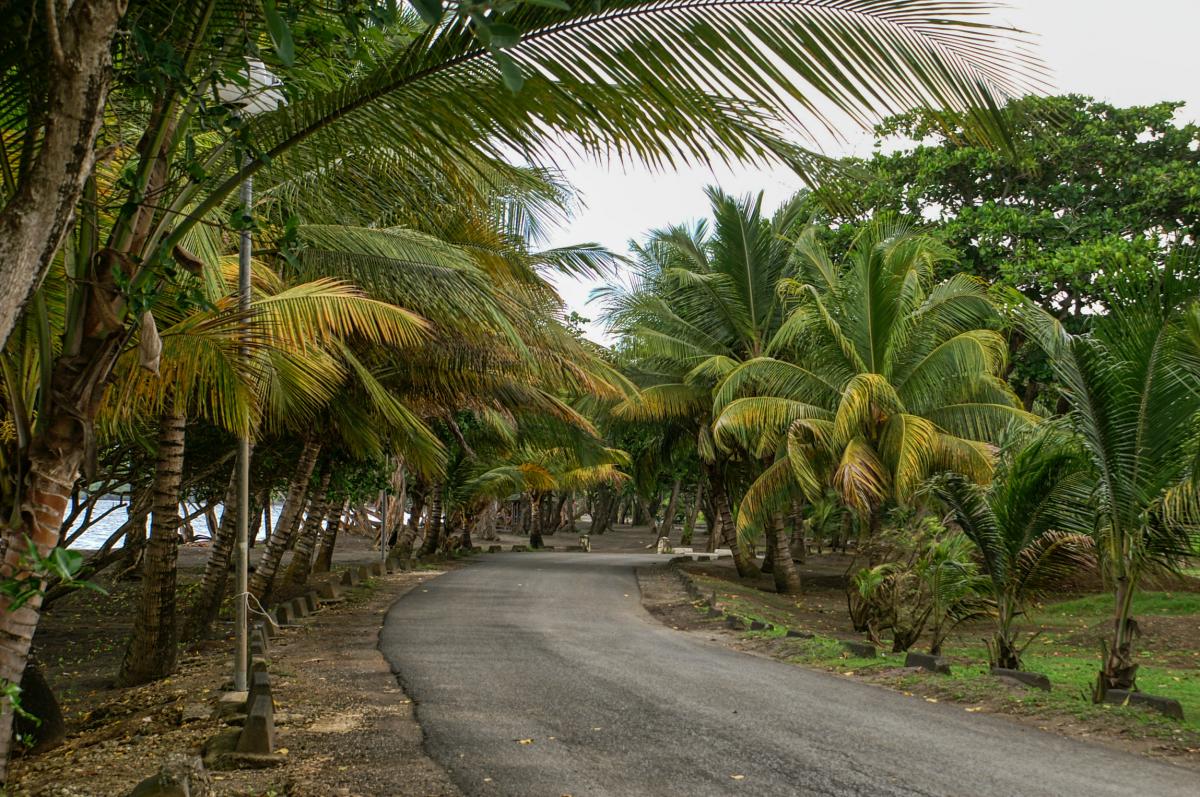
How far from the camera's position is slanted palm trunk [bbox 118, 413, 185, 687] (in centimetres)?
993

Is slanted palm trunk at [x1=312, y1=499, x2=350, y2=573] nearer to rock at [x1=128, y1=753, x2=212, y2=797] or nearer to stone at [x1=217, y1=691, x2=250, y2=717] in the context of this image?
stone at [x1=217, y1=691, x2=250, y2=717]

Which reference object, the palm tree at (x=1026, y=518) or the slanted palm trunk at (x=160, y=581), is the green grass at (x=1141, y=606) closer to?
the palm tree at (x=1026, y=518)

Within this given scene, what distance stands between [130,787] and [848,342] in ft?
44.9

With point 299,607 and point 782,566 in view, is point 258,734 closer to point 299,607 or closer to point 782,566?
point 299,607

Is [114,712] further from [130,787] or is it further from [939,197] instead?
[939,197]

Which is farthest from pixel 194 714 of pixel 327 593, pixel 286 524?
pixel 327 593

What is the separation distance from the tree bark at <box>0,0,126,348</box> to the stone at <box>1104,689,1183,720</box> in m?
7.77

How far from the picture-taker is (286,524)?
15305mm

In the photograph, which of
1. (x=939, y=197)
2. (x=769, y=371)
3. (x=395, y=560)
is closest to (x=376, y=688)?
(x=769, y=371)

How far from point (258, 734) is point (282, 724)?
38.8 inches

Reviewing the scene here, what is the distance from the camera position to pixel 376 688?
341 inches

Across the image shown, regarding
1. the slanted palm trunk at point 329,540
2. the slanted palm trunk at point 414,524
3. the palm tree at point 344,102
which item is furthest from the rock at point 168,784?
the slanted palm trunk at point 414,524

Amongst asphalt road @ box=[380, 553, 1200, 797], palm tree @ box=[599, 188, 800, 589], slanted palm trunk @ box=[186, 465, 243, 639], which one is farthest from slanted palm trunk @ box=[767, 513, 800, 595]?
slanted palm trunk @ box=[186, 465, 243, 639]

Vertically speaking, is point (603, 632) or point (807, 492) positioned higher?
point (807, 492)
